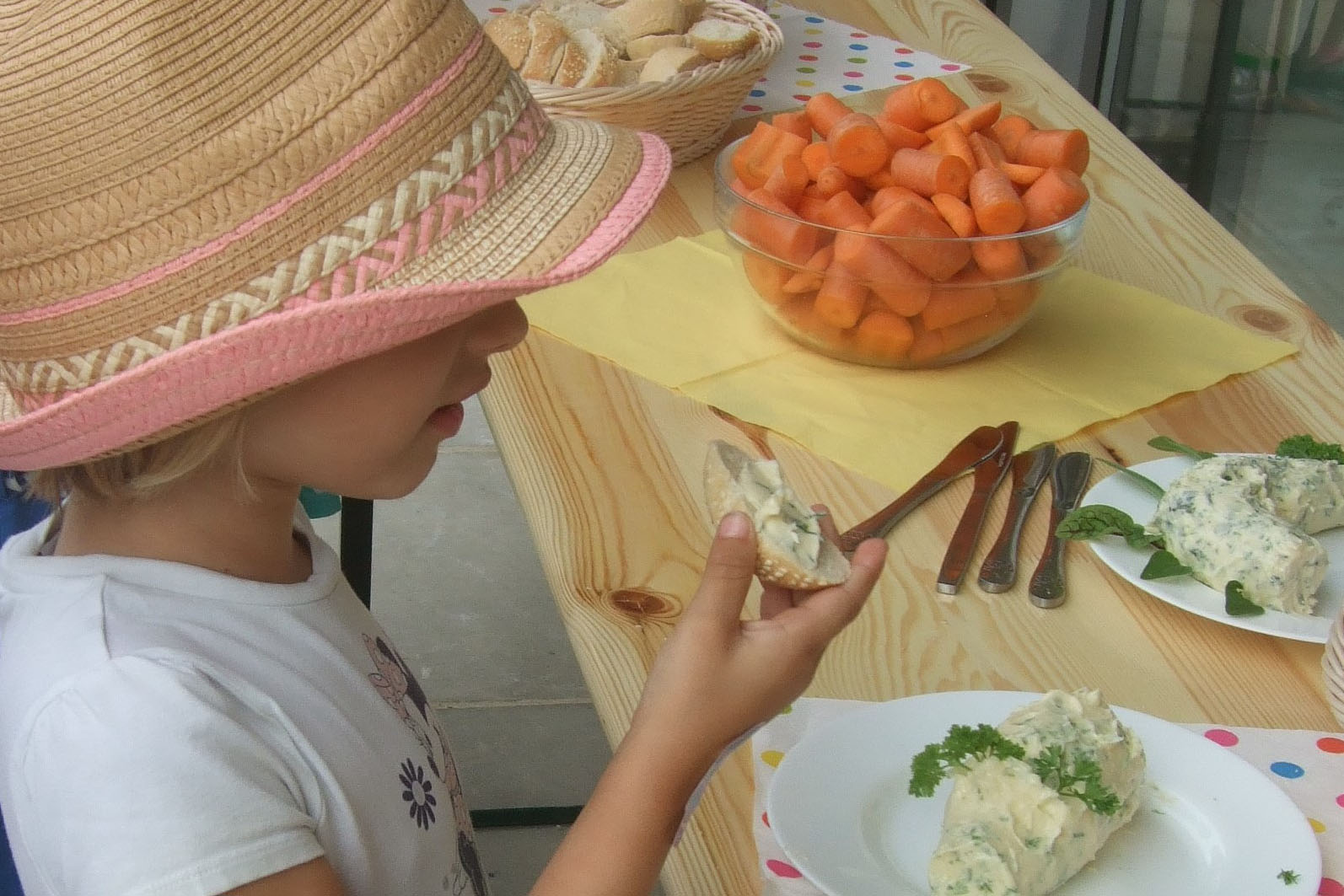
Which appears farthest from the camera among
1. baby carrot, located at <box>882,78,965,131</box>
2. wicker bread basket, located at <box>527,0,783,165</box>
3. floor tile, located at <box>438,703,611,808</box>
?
floor tile, located at <box>438,703,611,808</box>

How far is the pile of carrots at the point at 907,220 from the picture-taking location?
1429 mm

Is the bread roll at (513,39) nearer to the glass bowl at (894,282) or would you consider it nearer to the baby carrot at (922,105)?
the glass bowl at (894,282)

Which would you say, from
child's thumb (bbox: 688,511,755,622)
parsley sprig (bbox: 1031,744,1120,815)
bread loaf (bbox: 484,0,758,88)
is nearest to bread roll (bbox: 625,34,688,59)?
bread loaf (bbox: 484,0,758,88)

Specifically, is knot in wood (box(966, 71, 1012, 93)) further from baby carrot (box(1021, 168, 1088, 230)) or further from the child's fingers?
the child's fingers

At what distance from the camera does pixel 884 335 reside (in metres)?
1.48

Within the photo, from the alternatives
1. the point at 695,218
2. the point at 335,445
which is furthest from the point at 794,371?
the point at 335,445

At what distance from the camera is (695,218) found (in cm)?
187

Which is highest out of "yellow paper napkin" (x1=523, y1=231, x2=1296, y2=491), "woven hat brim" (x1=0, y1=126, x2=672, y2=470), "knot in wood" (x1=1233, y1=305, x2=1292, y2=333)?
"woven hat brim" (x1=0, y1=126, x2=672, y2=470)

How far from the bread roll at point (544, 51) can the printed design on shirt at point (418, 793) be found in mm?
975

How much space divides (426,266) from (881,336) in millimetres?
717

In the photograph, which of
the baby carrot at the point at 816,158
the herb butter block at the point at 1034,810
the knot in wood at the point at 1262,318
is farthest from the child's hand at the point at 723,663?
the knot in wood at the point at 1262,318

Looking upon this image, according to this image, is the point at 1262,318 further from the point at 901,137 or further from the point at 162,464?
the point at 162,464

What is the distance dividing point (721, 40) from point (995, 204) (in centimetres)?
60

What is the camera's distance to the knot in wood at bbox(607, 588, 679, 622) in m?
1.17
